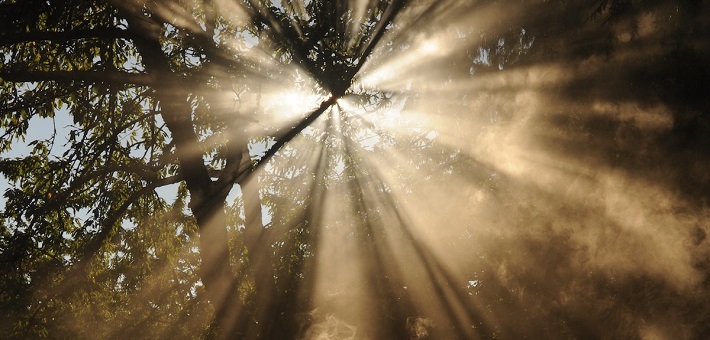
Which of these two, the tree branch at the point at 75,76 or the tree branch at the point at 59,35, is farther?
the tree branch at the point at 75,76

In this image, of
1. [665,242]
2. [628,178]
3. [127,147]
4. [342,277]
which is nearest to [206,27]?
[127,147]

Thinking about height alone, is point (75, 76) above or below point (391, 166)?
below

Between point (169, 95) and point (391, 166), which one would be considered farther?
point (391, 166)

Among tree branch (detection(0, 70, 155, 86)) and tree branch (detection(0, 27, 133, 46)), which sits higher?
tree branch (detection(0, 27, 133, 46))

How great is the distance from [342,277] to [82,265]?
5128 mm

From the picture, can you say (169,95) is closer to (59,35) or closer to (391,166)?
(59,35)

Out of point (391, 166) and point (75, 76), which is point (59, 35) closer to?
point (75, 76)

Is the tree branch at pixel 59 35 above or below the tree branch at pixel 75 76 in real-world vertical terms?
above

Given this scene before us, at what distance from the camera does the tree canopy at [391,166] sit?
4258mm

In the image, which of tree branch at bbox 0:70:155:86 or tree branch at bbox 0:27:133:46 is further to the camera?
tree branch at bbox 0:70:155:86

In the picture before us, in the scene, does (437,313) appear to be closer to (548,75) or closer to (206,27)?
(548,75)

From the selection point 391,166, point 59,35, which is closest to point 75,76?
point 59,35

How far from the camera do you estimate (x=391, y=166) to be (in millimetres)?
10078

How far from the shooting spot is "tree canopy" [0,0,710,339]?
4258 mm
